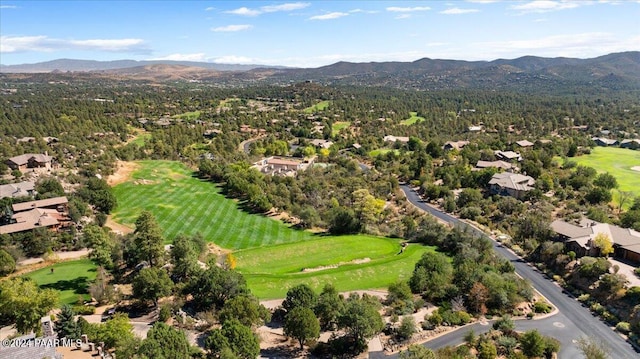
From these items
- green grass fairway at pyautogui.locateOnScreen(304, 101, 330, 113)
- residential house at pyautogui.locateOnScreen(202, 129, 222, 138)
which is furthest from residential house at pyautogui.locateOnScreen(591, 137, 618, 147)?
residential house at pyautogui.locateOnScreen(202, 129, 222, 138)

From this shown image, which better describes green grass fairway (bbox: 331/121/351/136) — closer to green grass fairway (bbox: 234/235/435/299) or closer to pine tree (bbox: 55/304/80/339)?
green grass fairway (bbox: 234/235/435/299)

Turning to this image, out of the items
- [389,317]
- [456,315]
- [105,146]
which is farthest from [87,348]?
[105,146]

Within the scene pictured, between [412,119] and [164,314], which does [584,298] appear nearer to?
[164,314]

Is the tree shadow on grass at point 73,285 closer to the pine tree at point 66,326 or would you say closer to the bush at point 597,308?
the pine tree at point 66,326

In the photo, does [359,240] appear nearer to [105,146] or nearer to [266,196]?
[266,196]

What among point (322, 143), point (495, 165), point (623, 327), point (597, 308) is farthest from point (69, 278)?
point (322, 143)

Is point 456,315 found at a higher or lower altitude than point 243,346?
lower

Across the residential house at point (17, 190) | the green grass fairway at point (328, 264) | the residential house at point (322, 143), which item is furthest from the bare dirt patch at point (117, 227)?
the residential house at point (322, 143)
